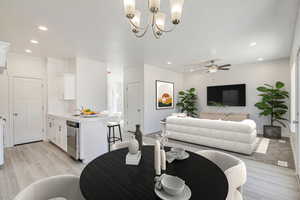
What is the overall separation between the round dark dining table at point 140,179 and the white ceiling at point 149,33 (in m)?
2.13

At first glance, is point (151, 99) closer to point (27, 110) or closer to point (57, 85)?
point (57, 85)

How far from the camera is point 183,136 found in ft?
13.7

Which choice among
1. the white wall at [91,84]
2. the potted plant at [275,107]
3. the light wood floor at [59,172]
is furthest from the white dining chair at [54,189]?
the potted plant at [275,107]

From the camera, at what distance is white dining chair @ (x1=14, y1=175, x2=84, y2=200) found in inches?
39.5

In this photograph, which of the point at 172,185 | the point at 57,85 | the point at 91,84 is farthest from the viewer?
the point at 91,84

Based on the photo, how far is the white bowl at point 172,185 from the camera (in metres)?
0.83

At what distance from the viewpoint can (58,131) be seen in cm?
365

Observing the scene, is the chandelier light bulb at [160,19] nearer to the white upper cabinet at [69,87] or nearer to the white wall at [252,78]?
the white upper cabinet at [69,87]

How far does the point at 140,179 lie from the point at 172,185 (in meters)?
0.26

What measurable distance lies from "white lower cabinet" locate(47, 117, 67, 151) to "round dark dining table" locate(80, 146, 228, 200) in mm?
2570

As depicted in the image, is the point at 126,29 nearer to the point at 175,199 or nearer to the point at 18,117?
the point at 175,199

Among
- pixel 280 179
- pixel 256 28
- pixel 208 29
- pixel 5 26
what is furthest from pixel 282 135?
pixel 5 26

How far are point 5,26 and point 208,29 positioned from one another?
386 centimetres

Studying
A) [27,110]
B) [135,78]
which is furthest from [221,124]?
[27,110]
